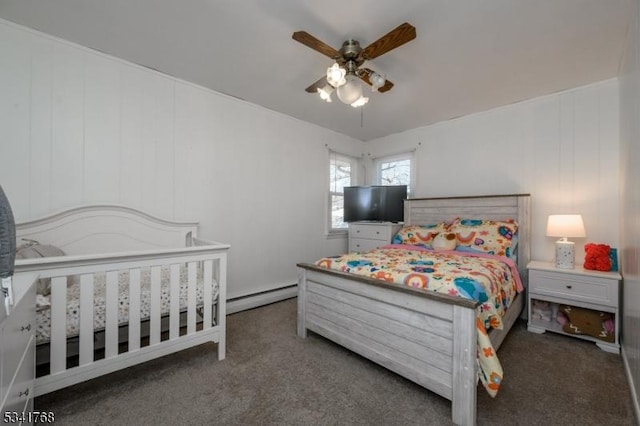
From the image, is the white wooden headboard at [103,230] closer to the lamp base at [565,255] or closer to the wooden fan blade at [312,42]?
the wooden fan blade at [312,42]

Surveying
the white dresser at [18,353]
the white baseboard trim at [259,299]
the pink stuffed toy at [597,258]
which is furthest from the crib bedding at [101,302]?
the pink stuffed toy at [597,258]

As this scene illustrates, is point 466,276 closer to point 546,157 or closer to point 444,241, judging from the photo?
point 444,241

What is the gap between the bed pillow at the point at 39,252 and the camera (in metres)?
1.66

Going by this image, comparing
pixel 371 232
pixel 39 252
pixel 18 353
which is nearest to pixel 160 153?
pixel 39 252

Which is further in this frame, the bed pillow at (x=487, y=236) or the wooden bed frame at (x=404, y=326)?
the bed pillow at (x=487, y=236)

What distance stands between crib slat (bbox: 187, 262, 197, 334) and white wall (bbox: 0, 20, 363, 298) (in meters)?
0.98

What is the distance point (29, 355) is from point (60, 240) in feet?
3.63

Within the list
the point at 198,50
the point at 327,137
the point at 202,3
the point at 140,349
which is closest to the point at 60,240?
the point at 140,349

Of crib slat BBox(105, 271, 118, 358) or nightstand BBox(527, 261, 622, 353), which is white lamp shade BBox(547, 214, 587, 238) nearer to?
nightstand BBox(527, 261, 622, 353)

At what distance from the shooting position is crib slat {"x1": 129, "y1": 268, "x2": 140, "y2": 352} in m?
1.67

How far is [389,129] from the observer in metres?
4.04

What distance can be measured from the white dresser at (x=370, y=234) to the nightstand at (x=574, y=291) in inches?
60.3

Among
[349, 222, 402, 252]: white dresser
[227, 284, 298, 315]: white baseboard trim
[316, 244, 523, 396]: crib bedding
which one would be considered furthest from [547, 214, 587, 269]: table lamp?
[227, 284, 298, 315]: white baseboard trim

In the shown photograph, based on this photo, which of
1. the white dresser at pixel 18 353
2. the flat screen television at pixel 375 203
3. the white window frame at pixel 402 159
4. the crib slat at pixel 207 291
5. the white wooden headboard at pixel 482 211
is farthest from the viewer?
the white window frame at pixel 402 159
